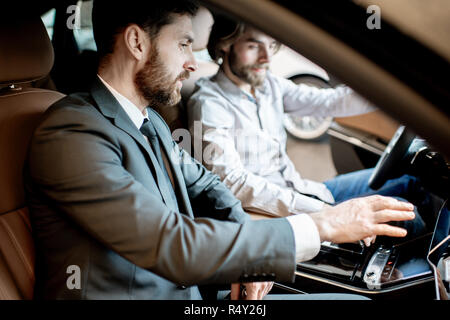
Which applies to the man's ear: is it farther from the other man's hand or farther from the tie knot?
the other man's hand

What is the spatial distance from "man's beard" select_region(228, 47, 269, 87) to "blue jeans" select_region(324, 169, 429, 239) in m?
0.65

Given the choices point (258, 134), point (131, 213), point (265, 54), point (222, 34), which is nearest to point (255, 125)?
point (258, 134)

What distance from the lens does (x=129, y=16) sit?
121 cm

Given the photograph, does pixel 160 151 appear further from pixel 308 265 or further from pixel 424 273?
pixel 424 273

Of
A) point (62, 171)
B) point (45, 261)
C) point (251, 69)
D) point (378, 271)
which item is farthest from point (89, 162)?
point (251, 69)

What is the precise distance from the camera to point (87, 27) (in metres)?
2.24

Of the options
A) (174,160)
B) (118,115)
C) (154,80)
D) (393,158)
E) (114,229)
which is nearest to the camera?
(114,229)

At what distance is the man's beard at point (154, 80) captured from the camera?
1.23 m

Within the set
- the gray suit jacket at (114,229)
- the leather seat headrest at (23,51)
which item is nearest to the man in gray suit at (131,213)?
the gray suit jacket at (114,229)

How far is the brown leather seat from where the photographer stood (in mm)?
1104

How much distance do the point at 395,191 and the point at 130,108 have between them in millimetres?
1337

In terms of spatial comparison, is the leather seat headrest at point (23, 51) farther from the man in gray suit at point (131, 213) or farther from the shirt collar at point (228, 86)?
the shirt collar at point (228, 86)

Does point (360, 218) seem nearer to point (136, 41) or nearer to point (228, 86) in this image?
point (136, 41)
